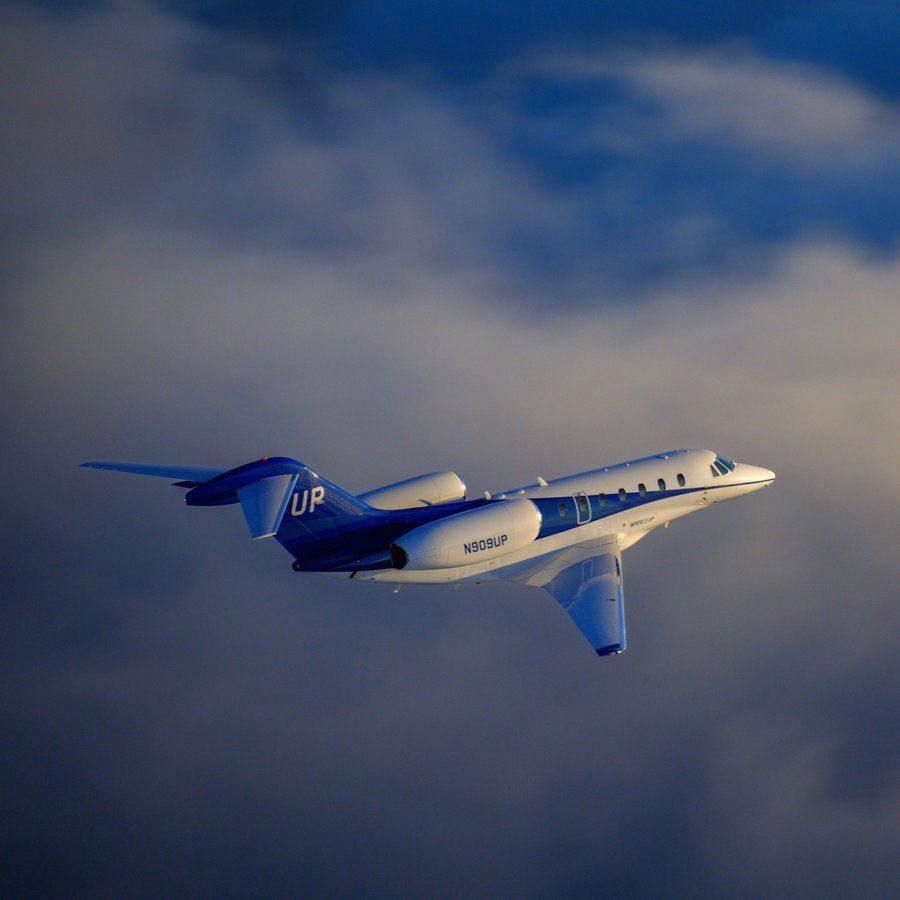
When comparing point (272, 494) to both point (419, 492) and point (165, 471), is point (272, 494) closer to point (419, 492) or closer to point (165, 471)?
point (165, 471)

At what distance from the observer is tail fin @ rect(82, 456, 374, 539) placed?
108 ft

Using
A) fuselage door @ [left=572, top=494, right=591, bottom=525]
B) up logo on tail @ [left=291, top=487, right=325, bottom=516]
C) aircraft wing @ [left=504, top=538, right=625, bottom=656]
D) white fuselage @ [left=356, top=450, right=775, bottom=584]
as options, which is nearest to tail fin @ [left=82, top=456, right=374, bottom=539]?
up logo on tail @ [left=291, top=487, right=325, bottom=516]

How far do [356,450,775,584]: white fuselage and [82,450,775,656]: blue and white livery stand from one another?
0.05 meters

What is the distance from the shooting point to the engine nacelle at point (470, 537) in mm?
36031

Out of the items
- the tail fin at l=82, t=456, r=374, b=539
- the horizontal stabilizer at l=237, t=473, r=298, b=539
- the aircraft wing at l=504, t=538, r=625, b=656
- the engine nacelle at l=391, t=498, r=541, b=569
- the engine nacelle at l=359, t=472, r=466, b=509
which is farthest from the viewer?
the engine nacelle at l=359, t=472, r=466, b=509

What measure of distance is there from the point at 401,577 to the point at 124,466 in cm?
1012

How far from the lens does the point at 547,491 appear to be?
40469 millimetres

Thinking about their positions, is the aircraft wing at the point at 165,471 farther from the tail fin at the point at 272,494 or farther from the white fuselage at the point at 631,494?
the white fuselage at the point at 631,494

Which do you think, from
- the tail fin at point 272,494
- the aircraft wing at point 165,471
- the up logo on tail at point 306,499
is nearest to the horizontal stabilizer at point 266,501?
the tail fin at point 272,494

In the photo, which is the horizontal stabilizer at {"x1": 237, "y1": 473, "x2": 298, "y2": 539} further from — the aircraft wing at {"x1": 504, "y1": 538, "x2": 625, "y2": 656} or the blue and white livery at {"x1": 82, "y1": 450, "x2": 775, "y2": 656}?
the aircraft wing at {"x1": 504, "y1": 538, "x2": 625, "y2": 656}

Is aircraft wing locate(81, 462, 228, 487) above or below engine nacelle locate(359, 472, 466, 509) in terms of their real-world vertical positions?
above

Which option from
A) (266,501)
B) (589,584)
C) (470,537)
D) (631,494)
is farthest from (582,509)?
(266,501)

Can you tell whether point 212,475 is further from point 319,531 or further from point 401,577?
point 401,577

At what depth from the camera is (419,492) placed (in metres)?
41.1
